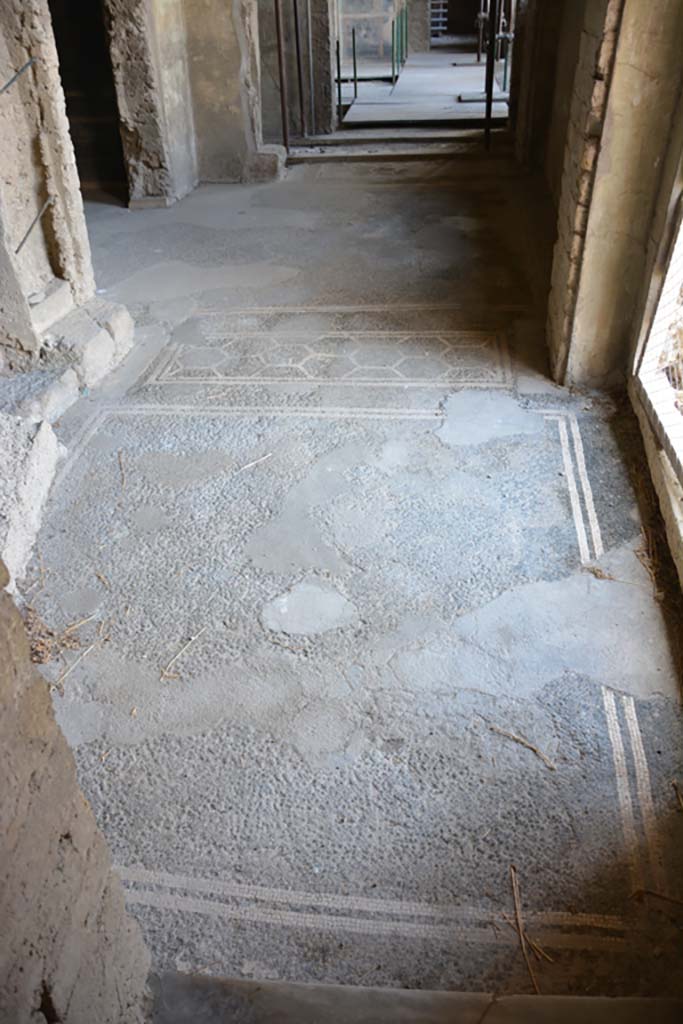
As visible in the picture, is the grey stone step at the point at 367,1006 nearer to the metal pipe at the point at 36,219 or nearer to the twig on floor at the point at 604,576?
the twig on floor at the point at 604,576

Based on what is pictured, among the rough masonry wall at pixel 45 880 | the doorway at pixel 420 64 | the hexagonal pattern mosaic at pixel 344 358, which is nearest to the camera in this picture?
the rough masonry wall at pixel 45 880

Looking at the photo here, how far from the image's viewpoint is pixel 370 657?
266 cm

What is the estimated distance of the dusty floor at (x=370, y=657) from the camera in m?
1.95

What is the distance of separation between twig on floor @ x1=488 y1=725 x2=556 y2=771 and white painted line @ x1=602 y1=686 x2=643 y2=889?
177mm

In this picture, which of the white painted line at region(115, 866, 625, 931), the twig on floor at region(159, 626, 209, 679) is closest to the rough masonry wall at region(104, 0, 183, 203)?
the twig on floor at region(159, 626, 209, 679)

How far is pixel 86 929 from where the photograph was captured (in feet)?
4.41

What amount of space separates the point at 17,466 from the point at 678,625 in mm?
2546

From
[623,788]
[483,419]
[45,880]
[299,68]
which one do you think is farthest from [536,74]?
[45,880]

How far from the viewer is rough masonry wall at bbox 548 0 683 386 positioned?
10.9ft

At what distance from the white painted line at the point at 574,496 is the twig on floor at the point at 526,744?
0.88 metres

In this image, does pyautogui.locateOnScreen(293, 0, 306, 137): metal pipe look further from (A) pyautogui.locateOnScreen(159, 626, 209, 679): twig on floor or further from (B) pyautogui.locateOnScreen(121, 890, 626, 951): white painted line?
(B) pyautogui.locateOnScreen(121, 890, 626, 951): white painted line

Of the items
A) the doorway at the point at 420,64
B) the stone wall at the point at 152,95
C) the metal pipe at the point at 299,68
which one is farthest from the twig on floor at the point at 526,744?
the metal pipe at the point at 299,68

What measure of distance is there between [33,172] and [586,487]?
3.15 m

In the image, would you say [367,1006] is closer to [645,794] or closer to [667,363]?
[645,794]
